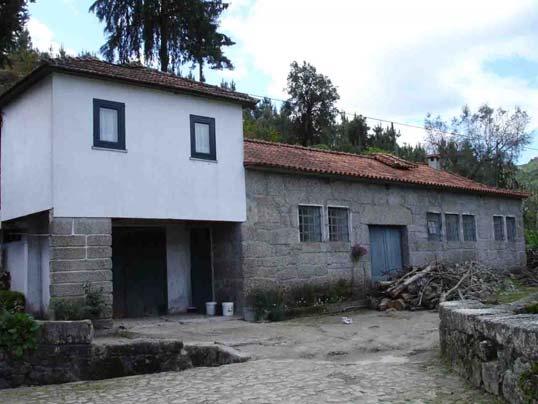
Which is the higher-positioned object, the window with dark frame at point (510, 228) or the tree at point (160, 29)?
the tree at point (160, 29)

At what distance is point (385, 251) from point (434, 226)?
231 cm

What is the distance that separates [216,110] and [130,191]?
9.19 feet

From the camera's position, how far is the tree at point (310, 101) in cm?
3378

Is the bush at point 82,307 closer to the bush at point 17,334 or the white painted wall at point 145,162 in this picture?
the white painted wall at point 145,162

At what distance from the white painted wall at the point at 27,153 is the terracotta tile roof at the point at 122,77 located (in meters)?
0.22

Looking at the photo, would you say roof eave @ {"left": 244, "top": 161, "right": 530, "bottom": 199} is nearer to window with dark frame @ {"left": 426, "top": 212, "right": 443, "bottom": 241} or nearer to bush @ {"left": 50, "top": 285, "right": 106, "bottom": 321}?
window with dark frame @ {"left": 426, "top": 212, "right": 443, "bottom": 241}

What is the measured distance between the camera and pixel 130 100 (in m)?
11.3

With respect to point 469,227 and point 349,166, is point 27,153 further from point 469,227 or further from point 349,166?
point 469,227

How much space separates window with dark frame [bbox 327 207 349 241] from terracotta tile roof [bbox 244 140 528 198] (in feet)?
3.08

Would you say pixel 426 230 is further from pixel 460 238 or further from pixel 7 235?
pixel 7 235

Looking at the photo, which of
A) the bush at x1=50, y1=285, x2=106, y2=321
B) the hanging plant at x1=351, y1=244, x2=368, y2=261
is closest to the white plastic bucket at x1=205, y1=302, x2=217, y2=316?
the bush at x1=50, y1=285, x2=106, y2=321

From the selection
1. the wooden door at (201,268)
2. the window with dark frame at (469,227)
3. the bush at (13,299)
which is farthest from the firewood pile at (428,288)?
the bush at (13,299)

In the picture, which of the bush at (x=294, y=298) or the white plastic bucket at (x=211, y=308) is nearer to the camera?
the bush at (x=294, y=298)

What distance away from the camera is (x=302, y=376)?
21.9 feet
